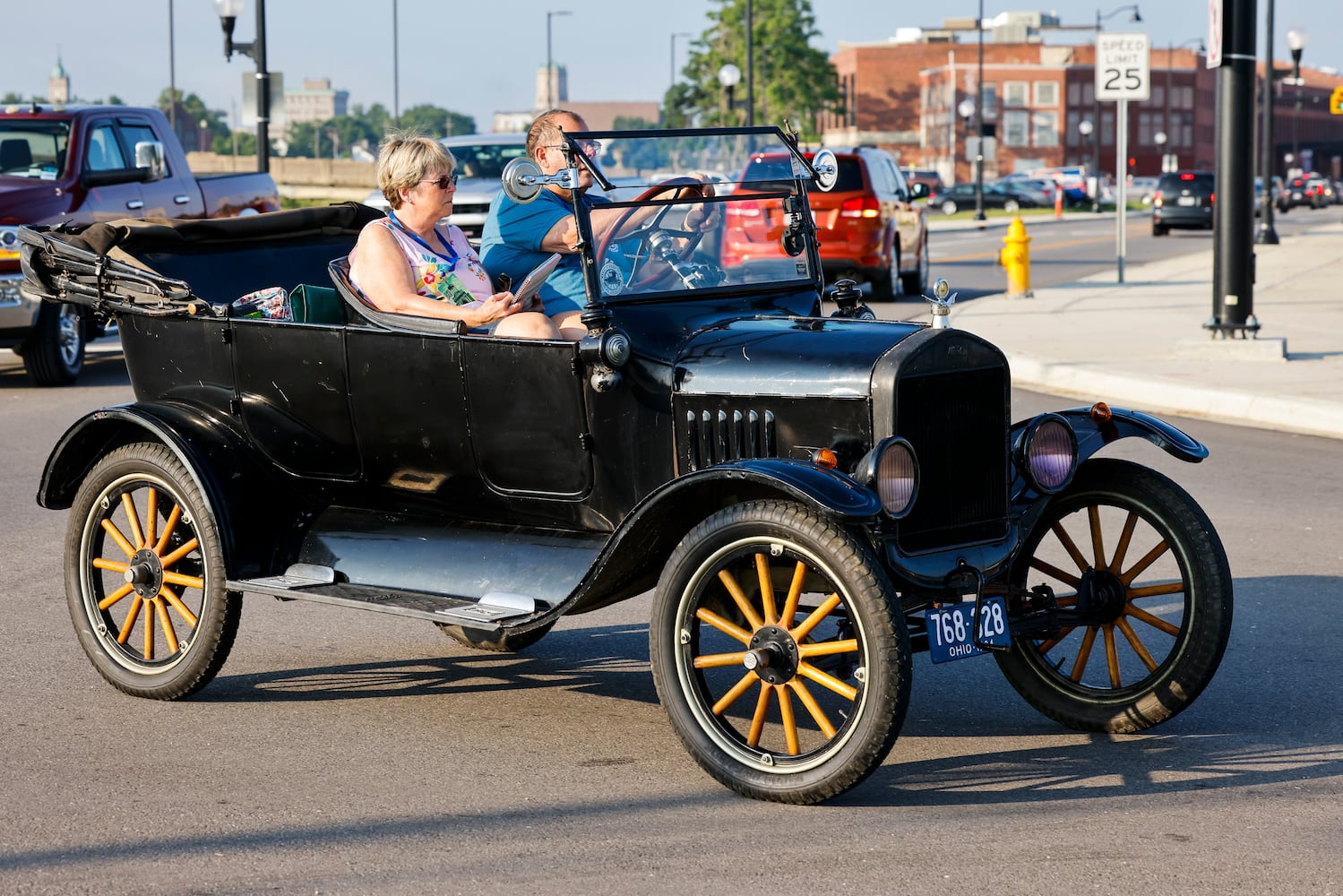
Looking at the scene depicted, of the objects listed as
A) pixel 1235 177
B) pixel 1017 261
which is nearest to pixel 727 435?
pixel 1235 177

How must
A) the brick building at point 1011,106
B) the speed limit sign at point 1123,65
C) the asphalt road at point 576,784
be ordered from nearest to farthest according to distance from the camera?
the asphalt road at point 576,784, the speed limit sign at point 1123,65, the brick building at point 1011,106

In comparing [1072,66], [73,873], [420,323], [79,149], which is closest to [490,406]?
[420,323]

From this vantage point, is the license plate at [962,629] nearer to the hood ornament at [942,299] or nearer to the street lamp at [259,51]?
the hood ornament at [942,299]

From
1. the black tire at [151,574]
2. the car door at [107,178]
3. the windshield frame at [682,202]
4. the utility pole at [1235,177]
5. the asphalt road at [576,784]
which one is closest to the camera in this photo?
the asphalt road at [576,784]

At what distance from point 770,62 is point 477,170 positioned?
60082 mm

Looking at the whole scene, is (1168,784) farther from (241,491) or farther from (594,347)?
(241,491)

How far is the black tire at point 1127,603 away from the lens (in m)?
4.73

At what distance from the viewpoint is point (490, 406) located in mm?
5027

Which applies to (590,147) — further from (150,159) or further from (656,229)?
(150,159)

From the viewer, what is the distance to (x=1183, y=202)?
43.1 meters

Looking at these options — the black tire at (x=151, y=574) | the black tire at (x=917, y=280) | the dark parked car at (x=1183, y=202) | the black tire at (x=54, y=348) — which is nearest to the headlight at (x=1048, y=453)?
the black tire at (x=151, y=574)

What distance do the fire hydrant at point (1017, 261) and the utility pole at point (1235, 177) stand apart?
6034mm

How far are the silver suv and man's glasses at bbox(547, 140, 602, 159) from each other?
14185 millimetres

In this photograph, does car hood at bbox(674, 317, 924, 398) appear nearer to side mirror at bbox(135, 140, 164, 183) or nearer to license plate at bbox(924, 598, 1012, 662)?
license plate at bbox(924, 598, 1012, 662)
